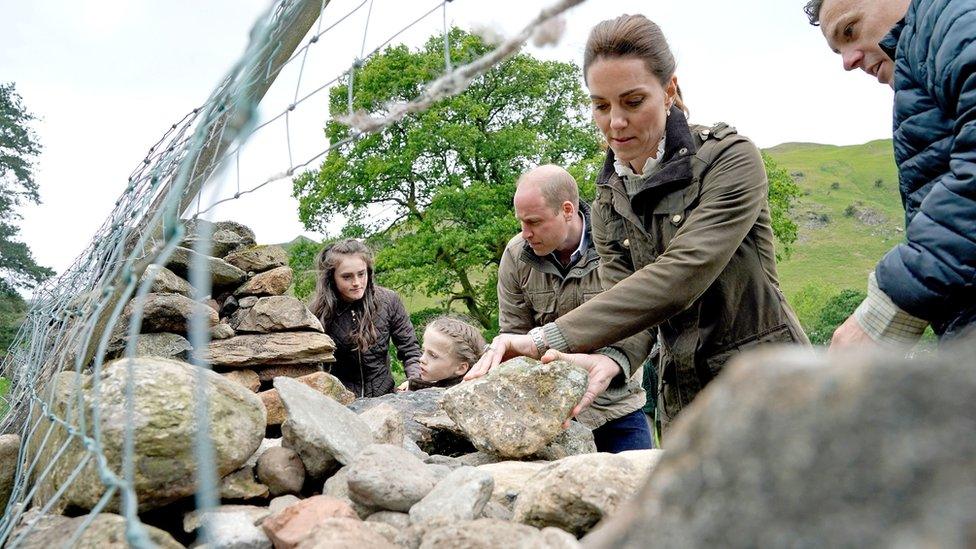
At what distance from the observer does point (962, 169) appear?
168 cm

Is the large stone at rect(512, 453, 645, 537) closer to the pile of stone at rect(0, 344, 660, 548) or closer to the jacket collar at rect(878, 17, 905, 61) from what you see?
the pile of stone at rect(0, 344, 660, 548)

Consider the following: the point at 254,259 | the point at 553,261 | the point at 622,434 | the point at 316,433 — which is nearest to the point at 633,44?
the point at 553,261

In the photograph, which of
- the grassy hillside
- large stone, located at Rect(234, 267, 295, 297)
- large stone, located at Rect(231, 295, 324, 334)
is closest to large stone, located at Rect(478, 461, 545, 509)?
large stone, located at Rect(231, 295, 324, 334)

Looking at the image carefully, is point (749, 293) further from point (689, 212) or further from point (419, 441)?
point (419, 441)

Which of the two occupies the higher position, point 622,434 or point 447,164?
point 447,164

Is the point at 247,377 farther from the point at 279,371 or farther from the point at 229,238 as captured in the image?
the point at 229,238

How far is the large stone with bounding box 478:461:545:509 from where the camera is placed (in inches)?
85.3

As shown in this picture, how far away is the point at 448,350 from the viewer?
5.84 m

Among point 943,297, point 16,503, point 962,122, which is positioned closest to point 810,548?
point 943,297

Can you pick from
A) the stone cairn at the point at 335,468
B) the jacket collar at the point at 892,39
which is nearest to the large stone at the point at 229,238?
the stone cairn at the point at 335,468

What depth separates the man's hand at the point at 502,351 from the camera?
3344 mm

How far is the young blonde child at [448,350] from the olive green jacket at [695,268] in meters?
2.61

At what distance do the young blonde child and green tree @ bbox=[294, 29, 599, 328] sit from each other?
47.7 ft

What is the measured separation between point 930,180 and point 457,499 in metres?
1.57
